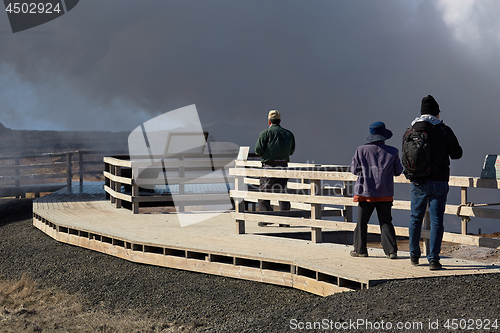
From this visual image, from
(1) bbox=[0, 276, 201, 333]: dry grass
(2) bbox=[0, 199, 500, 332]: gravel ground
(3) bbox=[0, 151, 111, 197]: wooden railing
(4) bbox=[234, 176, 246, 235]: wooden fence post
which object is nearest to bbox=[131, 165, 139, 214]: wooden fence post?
(2) bbox=[0, 199, 500, 332]: gravel ground

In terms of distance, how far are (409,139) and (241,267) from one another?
3.18m

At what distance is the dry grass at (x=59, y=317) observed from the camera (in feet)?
24.3

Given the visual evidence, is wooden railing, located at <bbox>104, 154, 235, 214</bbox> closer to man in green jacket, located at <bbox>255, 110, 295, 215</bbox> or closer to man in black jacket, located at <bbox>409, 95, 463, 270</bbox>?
man in green jacket, located at <bbox>255, 110, 295, 215</bbox>

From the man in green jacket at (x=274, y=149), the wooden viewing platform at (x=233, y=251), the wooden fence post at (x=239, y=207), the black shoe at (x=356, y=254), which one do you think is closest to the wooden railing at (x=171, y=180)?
the wooden viewing platform at (x=233, y=251)

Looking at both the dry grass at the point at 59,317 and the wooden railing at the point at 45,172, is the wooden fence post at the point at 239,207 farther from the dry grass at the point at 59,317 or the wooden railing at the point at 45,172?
the wooden railing at the point at 45,172

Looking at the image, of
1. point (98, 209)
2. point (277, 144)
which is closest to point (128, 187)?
point (98, 209)

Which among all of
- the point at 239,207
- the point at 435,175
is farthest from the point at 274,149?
the point at 435,175

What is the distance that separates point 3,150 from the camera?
260ft

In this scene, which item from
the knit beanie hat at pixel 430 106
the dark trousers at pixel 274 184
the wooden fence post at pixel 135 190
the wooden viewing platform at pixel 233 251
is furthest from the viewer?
the wooden fence post at pixel 135 190

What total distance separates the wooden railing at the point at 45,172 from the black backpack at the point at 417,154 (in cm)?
1312

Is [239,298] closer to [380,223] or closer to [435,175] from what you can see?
[380,223]

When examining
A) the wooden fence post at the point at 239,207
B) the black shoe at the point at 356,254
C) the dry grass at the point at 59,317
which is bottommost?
the dry grass at the point at 59,317

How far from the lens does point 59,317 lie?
8.02m

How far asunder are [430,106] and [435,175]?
891 millimetres
